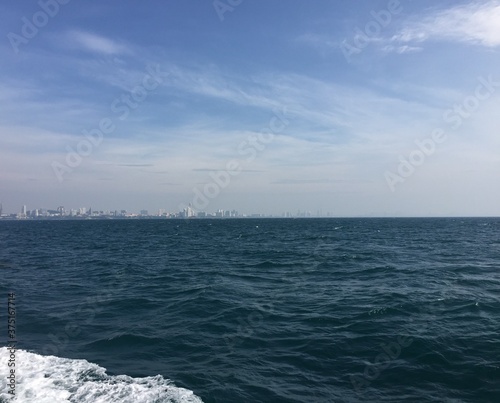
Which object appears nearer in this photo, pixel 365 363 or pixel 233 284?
pixel 365 363

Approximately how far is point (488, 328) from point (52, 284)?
28.3 meters

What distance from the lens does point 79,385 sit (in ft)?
39.0

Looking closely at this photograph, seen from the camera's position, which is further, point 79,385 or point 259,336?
point 259,336

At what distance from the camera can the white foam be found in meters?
11.1

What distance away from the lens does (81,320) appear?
63.6 ft

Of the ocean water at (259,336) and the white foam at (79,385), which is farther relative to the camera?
the ocean water at (259,336)

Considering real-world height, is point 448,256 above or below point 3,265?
above

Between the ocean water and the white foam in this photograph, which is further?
the ocean water

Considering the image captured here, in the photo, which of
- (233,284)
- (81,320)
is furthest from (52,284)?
(233,284)

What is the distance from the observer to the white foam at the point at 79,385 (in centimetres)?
1110

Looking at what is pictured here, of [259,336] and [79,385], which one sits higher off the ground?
[259,336]

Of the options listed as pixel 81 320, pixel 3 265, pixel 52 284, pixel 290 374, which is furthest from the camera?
pixel 3 265

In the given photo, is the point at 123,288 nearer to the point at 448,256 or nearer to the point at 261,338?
the point at 261,338

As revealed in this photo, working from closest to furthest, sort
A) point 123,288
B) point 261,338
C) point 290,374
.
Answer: point 290,374 < point 261,338 < point 123,288
